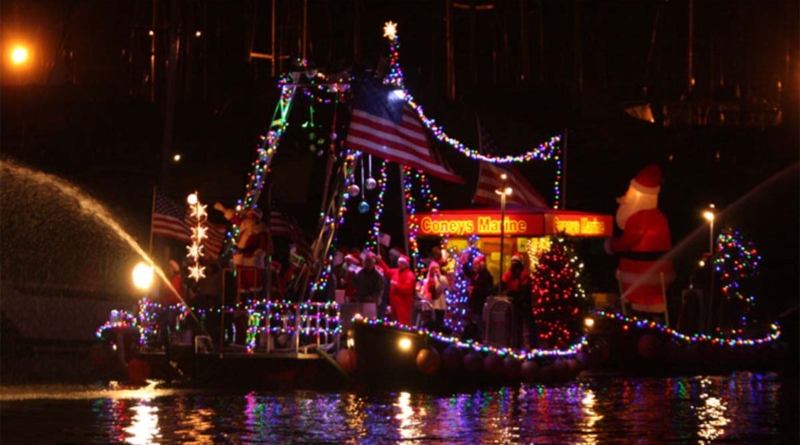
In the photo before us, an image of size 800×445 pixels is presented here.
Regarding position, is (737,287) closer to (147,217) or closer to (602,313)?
(602,313)

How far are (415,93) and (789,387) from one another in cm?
2214

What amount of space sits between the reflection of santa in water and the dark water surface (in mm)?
7104

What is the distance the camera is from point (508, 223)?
32562 millimetres

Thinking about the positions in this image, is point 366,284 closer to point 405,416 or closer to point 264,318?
point 264,318

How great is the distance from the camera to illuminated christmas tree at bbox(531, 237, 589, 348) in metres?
26.5

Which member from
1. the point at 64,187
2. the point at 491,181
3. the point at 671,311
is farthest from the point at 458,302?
the point at 64,187

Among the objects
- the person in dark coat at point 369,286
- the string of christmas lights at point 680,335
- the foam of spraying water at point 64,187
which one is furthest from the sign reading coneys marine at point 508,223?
the person in dark coat at point 369,286

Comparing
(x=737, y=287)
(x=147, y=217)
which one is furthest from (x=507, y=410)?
(x=147, y=217)

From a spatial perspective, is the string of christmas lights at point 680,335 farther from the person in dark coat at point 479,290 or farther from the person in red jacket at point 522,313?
the person in dark coat at point 479,290

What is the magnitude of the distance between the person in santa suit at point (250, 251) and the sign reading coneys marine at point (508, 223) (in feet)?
27.6

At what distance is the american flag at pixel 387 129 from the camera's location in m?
24.0

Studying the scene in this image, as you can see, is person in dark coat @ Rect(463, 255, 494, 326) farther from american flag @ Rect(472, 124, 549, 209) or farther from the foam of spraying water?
the foam of spraying water

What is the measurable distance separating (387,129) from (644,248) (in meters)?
8.84

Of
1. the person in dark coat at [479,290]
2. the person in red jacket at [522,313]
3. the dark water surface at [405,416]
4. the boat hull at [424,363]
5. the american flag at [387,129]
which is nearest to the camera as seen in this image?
the dark water surface at [405,416]
